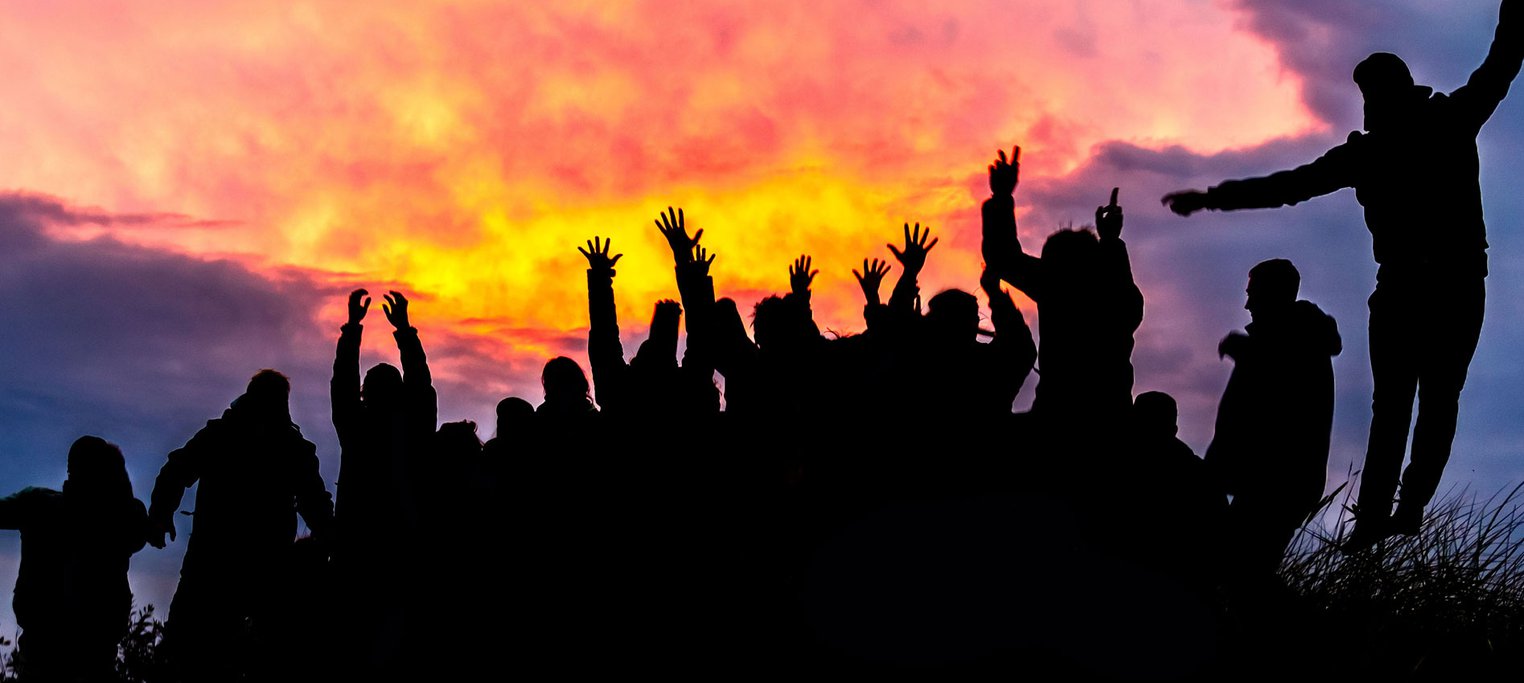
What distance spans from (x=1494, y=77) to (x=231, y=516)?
7940 millimetres

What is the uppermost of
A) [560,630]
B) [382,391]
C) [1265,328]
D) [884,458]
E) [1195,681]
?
[382,391]

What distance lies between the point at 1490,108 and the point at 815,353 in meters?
3.64

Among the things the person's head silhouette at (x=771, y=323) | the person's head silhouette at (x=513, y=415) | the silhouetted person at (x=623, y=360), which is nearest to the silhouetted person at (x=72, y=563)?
the person's head silhouette at (x=513, y=415)

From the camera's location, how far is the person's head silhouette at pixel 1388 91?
750 cm

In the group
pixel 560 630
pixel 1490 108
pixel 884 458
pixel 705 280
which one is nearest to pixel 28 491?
pixel 560 630

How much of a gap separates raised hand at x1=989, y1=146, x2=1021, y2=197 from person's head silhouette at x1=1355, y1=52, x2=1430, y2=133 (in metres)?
1.93

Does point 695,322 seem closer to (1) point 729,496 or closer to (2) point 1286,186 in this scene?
(1) point 729,496

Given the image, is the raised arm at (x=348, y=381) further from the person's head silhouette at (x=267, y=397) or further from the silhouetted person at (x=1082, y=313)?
the silhouetted person at (x=1082, y=313)

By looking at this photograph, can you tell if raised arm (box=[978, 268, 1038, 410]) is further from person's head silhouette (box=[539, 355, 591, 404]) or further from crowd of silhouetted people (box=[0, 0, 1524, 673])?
person's head silhouette (box=[539, 355, 591, 404])

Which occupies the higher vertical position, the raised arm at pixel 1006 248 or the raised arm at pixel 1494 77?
the raised arm at pixel 1494 77

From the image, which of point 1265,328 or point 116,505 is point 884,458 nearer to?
point 1265,328

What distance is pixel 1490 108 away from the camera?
7.46 metres

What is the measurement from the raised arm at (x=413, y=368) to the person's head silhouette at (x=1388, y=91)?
5700 mm

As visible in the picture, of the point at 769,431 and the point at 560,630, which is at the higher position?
the point at 769,431
